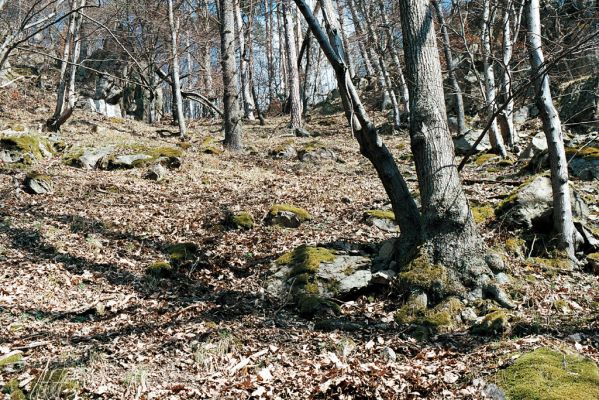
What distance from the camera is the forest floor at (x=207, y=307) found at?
12.5 feet

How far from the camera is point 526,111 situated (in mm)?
16359

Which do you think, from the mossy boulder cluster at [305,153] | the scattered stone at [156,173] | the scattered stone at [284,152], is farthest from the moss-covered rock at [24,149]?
the mossy boulder cluster at [305,153]

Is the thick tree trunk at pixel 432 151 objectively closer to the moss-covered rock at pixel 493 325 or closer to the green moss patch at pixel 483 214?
the moss-covered rock at pixel 493 325

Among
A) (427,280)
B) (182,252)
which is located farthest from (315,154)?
(427,280)

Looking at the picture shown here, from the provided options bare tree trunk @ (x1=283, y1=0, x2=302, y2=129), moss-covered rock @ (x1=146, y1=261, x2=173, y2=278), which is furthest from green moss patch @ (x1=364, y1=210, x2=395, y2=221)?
bare tree trunk @ (x1=283, y1=0, x2=302, y2=129)

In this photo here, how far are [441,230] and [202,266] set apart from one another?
→ 3.40 m

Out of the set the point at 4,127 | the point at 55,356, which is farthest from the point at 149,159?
the point at 55,356

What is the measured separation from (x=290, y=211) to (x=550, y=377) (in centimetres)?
527

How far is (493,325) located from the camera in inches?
176

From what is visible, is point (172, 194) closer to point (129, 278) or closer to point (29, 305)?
point (129, 278)

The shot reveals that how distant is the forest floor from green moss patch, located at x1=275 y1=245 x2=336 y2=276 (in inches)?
13.5

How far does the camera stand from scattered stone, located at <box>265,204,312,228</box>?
26.0 ft

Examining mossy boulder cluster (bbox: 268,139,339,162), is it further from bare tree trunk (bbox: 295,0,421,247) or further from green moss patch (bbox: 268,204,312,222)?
bare tree trunk (bbox: 295,0,421,247)

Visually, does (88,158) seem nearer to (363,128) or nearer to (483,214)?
(363,128)
